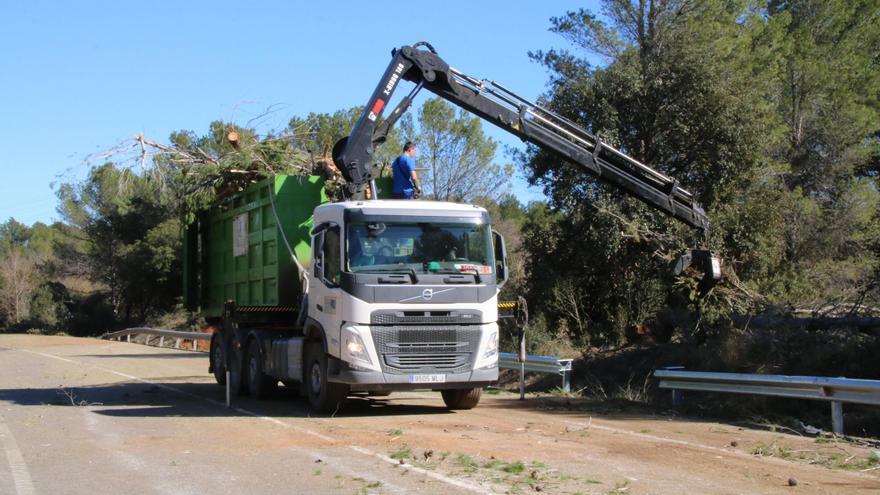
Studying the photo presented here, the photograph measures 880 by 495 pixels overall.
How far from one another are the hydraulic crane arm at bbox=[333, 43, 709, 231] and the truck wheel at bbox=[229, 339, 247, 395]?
13.6 feet

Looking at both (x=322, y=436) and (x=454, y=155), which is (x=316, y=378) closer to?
(x=322, y=436)

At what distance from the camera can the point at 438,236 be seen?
12023 mm

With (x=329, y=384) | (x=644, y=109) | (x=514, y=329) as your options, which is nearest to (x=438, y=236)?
(x=329, y=384)

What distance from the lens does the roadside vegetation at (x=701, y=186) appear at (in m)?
15.5

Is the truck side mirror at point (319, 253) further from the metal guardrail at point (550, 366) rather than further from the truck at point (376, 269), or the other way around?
the metal guardrail at point (550, 366)

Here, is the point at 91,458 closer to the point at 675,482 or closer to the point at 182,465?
the point at 182,465

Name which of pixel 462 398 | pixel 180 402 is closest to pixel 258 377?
pixel 180 402

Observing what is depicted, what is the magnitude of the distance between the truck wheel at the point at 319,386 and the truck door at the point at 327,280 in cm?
44

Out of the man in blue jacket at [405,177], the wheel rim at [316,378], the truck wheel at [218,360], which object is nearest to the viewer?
the wheel rim at [316,378]

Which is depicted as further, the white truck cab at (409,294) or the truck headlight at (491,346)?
the truck headlight at (491,346)

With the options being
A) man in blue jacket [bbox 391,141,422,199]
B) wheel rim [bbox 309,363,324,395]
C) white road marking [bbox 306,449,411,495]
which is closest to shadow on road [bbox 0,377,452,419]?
wheel rim [bbox 309,363,324,395]

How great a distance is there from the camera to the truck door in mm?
11750

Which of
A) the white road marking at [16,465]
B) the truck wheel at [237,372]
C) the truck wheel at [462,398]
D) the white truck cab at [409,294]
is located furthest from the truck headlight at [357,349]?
the truck wheel at [237,372]

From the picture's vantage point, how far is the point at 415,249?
11852 millimetres
